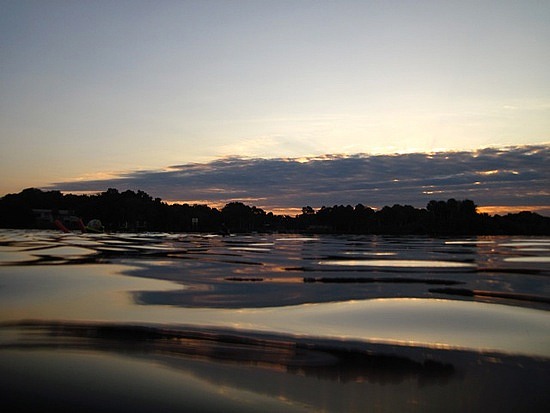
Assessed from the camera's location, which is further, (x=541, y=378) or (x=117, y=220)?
(x=117, y=220)

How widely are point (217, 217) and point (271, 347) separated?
13720 centimetres

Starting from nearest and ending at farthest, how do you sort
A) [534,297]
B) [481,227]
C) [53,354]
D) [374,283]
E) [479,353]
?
[53,354], [479,353], [534,297], [374,283], [481,227]

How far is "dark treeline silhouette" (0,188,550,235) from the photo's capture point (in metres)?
109

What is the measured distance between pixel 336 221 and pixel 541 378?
145633mm

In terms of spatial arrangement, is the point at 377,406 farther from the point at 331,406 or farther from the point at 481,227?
the point at 481,227

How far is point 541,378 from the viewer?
4586mm

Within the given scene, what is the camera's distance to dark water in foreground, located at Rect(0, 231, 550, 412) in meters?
4.01

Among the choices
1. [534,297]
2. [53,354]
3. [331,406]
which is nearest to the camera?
[331,406]

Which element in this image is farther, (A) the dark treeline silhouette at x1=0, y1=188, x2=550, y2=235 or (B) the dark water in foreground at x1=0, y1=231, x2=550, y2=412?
(A) the dark treeline silhouette at x1=0, y1=188, x2=550, y2=235

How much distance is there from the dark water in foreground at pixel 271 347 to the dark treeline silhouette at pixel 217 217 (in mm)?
73473

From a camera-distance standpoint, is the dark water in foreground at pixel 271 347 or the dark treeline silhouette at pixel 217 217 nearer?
the dark water in foreground at pixel 271 347

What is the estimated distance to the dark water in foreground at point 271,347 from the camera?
4.01 m

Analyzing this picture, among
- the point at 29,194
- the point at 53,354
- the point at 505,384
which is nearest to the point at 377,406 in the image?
the point at 505,384

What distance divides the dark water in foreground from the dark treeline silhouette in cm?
7347
